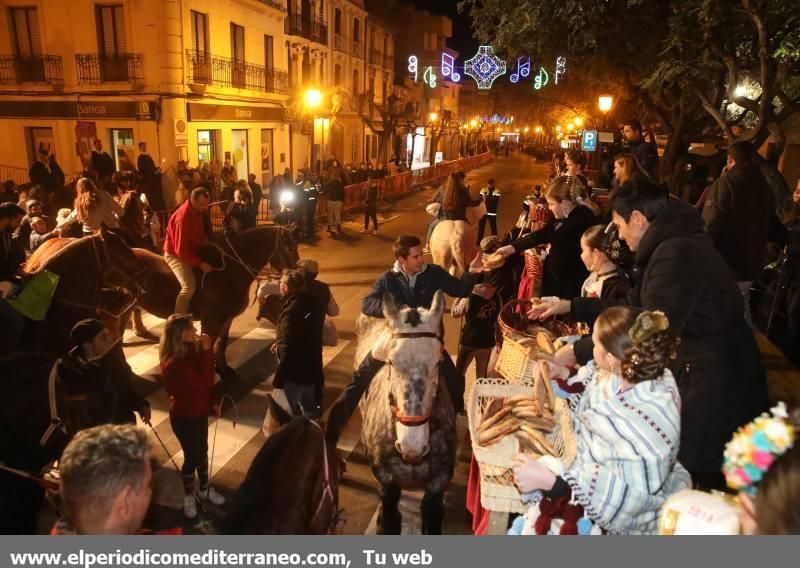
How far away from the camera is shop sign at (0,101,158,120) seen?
20.0 metres

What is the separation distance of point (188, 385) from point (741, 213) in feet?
19.2

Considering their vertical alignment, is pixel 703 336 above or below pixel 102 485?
above

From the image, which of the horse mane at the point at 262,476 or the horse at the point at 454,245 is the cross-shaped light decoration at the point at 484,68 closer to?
the horse at the point at 454,245

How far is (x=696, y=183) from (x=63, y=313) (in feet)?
56.1

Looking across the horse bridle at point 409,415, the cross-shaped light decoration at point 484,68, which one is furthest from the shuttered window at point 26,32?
the horse bridle at point 409,415

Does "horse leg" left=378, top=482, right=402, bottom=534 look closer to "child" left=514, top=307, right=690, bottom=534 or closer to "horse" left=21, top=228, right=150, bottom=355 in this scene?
"child" left=514, top=307, right=690, bottom=534

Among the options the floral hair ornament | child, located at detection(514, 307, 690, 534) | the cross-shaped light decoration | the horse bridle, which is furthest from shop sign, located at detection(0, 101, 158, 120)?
the floral hair ornament

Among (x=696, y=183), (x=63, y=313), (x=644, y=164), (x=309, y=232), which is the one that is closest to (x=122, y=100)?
(x=309, y=232)

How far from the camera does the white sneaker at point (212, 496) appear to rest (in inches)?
207

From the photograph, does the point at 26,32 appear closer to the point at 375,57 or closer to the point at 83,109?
the point at 83,109

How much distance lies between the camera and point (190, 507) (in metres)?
5.11

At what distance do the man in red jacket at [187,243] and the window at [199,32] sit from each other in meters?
16.2

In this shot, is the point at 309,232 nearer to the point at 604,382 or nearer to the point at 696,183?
the point at 696,183

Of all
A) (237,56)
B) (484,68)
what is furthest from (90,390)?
(484,68)
